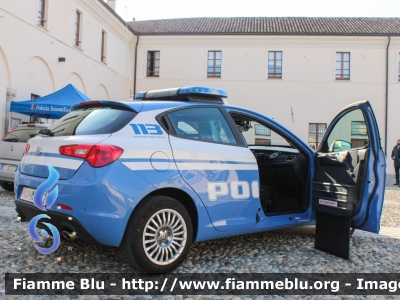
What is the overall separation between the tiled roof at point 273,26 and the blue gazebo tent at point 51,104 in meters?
12.2

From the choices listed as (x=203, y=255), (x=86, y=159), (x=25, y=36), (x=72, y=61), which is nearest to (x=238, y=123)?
(x=203, y=255)

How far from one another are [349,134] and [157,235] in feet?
8.19

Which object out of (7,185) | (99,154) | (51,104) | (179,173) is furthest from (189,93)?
(51,104)

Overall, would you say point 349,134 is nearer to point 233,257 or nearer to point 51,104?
point 233,257

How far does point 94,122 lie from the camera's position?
11.6ft

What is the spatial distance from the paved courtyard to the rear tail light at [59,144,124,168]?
1.04 meters

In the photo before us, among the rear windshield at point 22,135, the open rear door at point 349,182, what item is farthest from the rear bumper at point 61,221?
the rear windshield at point 22,135

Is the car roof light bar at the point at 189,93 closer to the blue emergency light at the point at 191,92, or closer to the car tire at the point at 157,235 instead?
the blue emergency light at the point at 191,92

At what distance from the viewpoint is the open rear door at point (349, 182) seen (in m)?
4.05

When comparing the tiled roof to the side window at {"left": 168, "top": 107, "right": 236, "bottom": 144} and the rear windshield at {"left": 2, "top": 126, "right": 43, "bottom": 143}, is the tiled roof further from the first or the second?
the side window at {"left": 168, "top": 107, "right": 236, "bottom": 144}

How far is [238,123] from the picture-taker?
435 centimetres

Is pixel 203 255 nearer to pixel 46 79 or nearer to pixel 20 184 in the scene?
pixel 20 184

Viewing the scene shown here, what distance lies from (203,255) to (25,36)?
1239cm

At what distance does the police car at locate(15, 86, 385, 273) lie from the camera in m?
3.16
